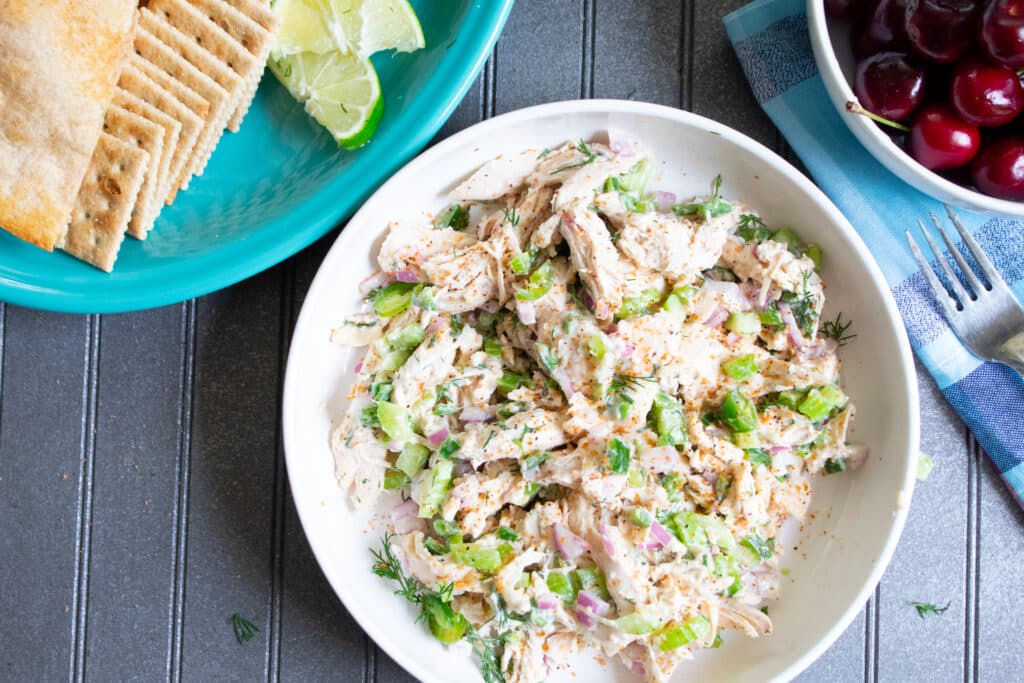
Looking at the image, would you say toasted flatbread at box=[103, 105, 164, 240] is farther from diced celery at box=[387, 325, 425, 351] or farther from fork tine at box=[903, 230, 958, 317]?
fork tine at box=[903, 230, 958, 317]

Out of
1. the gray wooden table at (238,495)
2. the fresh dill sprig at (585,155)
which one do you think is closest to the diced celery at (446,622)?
the gray wooden table at (238,495)

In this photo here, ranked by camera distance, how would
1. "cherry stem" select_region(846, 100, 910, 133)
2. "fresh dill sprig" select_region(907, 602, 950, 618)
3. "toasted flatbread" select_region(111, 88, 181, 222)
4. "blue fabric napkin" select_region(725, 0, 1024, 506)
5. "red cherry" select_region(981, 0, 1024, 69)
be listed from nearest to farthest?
"red cherry" select_region(981, 0, 1024, 69)
"cherry stem" select_region(846, 100, 910, 133)
"toasted flatbread" select_region(111, 88, 181, 222)
"blue fabric napkin" select_region(725, 0, 1024, 506)
"fresh dill sprig" select_region(907, 602, 950, 618)

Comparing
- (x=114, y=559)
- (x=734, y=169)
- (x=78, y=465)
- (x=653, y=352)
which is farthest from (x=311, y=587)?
(x=734, y=169)

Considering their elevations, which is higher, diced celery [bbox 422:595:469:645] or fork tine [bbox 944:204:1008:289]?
fork tine [bbox 944:204:1008:289]

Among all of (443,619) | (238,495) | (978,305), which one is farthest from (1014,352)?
(238,495)

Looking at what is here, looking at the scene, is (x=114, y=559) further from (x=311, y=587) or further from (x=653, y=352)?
(x=653, y=352)

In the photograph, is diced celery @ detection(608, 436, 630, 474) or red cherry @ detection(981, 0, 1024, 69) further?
diced celery @ detection(608, 436, 630, 474)

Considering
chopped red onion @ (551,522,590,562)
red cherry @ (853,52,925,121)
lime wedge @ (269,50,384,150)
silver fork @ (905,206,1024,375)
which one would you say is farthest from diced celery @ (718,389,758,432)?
lime wedge @ (269,50,384,150)
